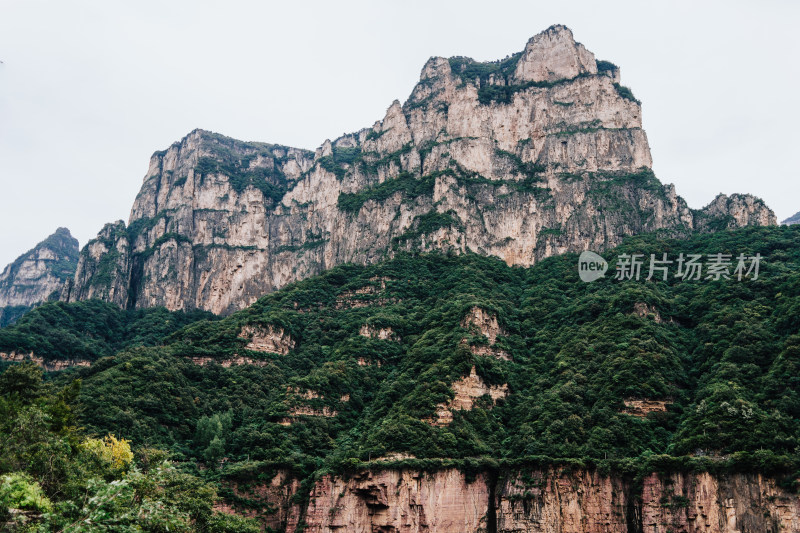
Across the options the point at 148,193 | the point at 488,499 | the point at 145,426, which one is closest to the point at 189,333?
the point at 145,426

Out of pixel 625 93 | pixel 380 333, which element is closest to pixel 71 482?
pixel 380 333

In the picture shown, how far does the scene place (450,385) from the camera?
70562 mm

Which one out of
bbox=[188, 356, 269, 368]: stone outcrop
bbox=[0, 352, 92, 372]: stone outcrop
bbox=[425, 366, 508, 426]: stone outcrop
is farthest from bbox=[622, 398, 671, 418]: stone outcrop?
bbox=[0, 352, 92, 372]: stone outcrop

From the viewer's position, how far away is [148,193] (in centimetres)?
16900

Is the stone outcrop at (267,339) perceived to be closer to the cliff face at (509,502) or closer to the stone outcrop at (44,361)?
the stone outcrop at (44,361)

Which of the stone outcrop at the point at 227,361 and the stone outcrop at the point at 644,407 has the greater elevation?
the stone outcrop at the point at 227,361

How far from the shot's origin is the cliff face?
5200 cm

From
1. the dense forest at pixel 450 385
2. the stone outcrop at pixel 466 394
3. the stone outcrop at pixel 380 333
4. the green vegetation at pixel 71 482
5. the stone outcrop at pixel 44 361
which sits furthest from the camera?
the stone outcrop at pixel 44 361

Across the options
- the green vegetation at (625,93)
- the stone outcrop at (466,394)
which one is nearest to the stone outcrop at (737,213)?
the green vegetation at (625,93)

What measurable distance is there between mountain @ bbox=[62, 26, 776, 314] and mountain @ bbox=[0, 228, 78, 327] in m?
39.6

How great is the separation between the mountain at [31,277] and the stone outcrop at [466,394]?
147 metres

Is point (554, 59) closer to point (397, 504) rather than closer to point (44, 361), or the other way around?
point (397, 504)

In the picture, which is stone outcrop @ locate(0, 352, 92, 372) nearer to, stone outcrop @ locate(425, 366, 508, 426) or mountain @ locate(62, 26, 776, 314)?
mountain @ locate(62, 26, 776, 314)

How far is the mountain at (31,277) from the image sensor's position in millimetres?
184250
